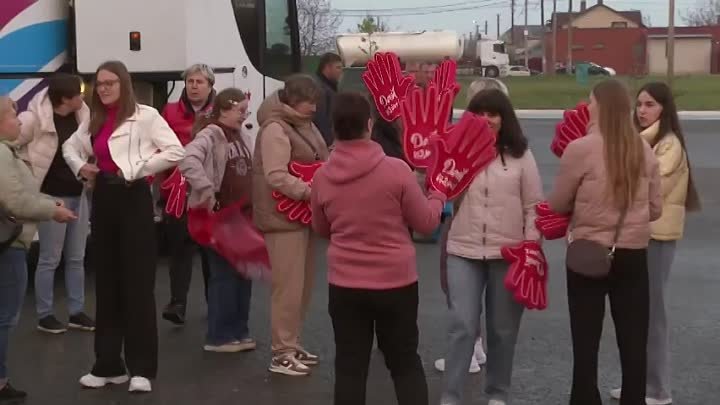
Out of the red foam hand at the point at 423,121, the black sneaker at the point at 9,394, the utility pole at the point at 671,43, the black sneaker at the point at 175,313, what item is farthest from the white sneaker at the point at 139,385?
the utility pole at the point at 671,43

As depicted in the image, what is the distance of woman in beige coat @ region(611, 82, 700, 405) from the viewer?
5688 millimetres

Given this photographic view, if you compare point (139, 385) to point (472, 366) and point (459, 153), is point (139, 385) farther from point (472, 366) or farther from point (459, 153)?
point (459, 153)

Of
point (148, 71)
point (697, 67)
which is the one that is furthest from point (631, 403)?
point (697, 67)

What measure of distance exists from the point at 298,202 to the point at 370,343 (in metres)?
1.52

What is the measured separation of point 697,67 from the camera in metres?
90.0

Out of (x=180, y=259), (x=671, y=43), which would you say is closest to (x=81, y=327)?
(x=180, y=259)

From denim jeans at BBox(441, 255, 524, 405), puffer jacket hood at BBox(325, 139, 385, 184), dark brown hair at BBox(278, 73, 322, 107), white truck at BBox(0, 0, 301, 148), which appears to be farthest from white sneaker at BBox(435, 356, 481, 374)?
white truck at BBox(0, 0, 301, 148)

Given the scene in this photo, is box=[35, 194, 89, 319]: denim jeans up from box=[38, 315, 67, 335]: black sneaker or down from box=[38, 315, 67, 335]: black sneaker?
up

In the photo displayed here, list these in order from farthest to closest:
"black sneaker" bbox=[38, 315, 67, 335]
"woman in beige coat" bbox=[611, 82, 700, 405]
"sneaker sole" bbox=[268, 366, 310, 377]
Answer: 1. "black sneaker" bbox=[38, 315, 67, 335]
2. "sneaker sole" bbox=[268, 366, 310, 377]
3. "woman in beige coat" bbox=[611, 82, 700, 405]

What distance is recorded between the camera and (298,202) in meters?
6.29

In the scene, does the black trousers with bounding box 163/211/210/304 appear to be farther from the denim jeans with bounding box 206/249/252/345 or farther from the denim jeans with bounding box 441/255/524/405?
the denim jeans with bounding box 441/255/524/405

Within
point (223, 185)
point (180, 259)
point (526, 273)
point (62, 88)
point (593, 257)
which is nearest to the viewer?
point (593, 257)

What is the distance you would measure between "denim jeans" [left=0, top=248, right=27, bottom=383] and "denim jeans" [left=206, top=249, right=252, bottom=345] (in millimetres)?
1380

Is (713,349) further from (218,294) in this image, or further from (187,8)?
(187,8)
